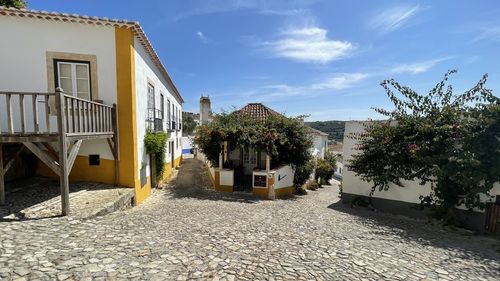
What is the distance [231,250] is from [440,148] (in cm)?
713

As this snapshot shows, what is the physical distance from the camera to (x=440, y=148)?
25.0 ft

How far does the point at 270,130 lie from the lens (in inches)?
500

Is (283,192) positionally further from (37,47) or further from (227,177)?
(37,47)

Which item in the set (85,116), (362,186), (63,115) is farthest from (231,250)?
(362,186)

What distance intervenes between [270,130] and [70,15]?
29.2 ft

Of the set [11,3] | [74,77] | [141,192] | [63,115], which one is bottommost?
[141,192]

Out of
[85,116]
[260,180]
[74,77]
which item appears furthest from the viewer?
[260,180]

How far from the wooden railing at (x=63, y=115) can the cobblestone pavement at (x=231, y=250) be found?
211 centimetres

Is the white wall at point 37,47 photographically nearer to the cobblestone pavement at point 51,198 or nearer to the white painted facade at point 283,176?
the cobblestone pavement at point 51,198

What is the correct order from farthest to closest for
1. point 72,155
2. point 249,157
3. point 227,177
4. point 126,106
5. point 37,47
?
1. point 249,157
2. point 227,177
3. point 126,106
4. point 37,47
5. point 72,155

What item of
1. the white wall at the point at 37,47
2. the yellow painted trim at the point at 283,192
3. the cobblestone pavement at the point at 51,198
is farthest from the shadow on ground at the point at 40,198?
the yellow painted trim at the point at 283,192

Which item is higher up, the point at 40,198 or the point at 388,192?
the point at 40,198

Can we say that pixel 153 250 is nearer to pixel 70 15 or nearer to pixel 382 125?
pixel 70 15

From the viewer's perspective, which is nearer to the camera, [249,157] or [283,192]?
[283,192]
